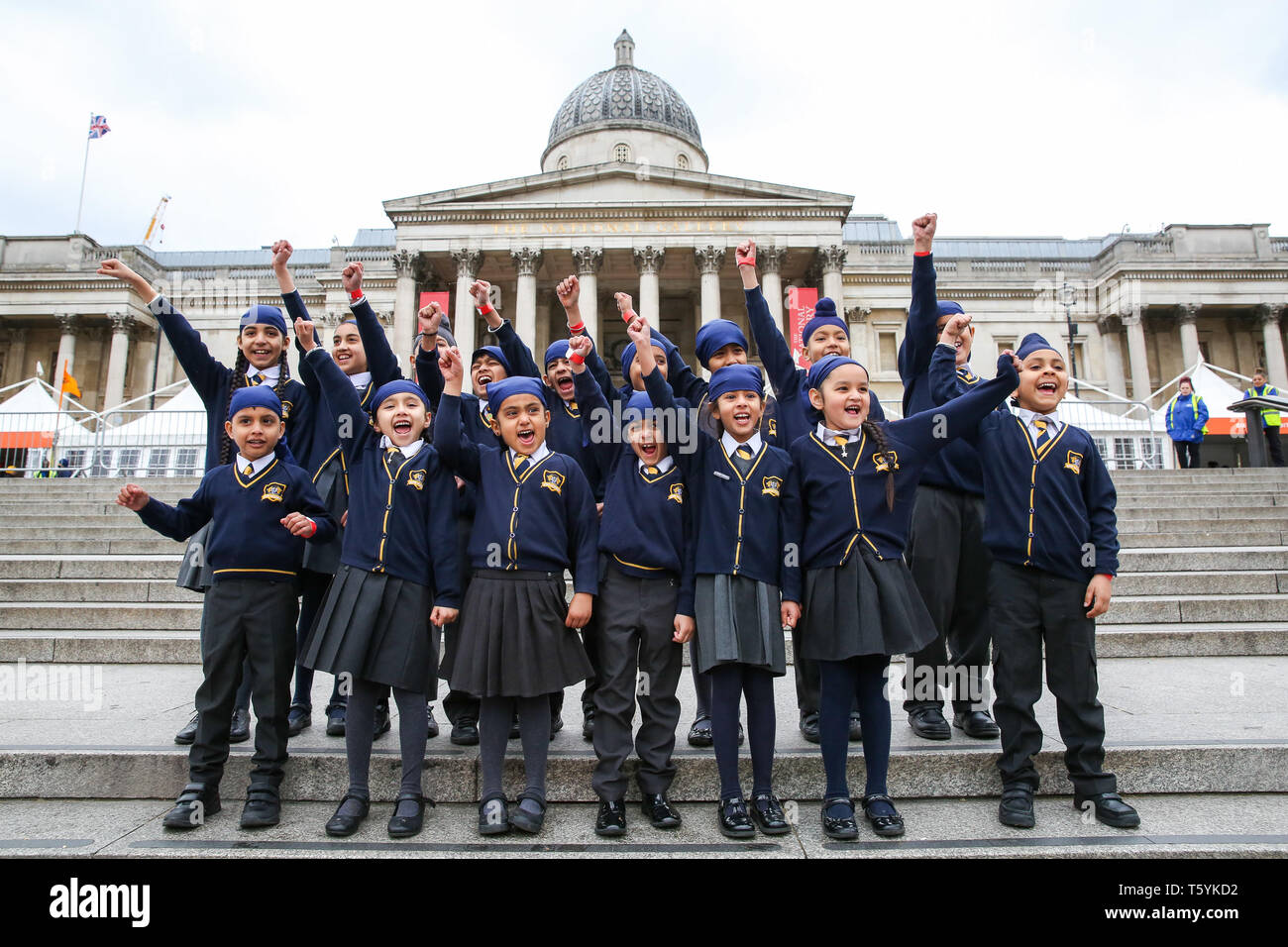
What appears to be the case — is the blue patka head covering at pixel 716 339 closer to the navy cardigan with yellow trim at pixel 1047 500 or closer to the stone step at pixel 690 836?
the navy cardigan with yellow trim at pixel 1047 500

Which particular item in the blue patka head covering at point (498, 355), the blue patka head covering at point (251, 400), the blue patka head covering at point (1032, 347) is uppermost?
the blue patka head covering at point (498, 355)

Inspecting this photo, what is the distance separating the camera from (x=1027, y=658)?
148 inches

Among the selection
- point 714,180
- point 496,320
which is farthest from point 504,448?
point 714,180

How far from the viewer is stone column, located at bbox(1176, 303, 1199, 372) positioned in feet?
136

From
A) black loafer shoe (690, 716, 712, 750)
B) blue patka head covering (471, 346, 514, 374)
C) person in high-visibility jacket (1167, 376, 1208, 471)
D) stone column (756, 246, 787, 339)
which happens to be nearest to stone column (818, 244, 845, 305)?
stone column (756, 246, 787, 339)

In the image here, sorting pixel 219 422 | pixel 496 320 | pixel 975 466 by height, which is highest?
pixel 496 320

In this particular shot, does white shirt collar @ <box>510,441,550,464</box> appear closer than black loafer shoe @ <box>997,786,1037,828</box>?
No

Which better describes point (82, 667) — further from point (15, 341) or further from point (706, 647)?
point (15, 341)

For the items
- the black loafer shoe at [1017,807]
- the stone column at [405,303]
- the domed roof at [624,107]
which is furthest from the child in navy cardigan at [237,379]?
the domed roof at [624,107]

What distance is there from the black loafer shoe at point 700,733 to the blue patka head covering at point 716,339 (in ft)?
6.89

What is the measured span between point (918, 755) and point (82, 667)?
673 cm

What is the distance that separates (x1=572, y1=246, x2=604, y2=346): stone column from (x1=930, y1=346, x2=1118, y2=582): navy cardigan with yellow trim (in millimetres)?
29965

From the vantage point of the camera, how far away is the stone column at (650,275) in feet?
108

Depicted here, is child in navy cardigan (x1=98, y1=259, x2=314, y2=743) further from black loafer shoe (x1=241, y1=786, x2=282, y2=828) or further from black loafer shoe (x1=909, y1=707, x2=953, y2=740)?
black loafer shoe (x1=909, y1=707, x2=953, y2=740)
